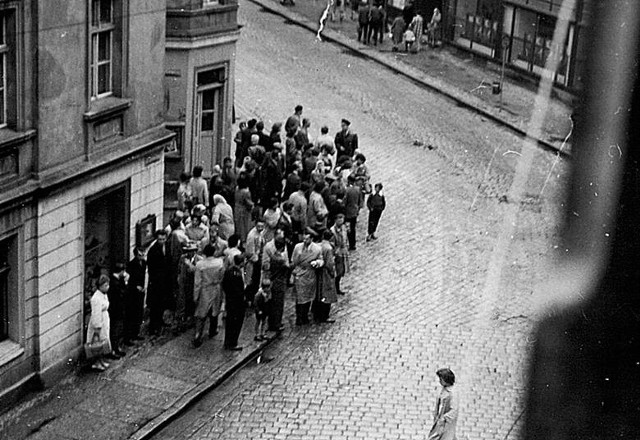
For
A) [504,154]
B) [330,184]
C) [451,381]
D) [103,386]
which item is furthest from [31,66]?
[504,154]

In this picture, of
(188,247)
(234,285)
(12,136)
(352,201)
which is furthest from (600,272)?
(352,201)

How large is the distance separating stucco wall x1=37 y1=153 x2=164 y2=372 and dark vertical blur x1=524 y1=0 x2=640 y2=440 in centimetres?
1286

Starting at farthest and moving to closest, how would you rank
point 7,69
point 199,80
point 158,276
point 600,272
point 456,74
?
point 456,74
point 199,80
point 158,276
point 7,69
point 600,272

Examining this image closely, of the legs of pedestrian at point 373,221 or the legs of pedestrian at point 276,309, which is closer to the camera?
the legs of pedestrian at point 276,309

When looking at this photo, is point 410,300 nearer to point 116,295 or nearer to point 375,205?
point 375,205

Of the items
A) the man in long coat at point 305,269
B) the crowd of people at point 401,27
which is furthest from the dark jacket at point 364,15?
the man in long coat at point 305,269

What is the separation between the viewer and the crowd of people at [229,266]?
53.9ft

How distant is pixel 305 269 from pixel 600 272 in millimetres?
15474

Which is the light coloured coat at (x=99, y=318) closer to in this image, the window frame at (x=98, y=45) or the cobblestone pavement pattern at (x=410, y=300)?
the cobblestone pavement pattern at (x=410, y=300)

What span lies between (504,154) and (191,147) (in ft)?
32.2

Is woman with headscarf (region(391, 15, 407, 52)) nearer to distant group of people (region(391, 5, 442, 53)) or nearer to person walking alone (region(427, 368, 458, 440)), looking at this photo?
distant group of people (region(391, 5, 442, 53))

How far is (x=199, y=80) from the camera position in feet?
81.0

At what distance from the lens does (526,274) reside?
68.1 ft

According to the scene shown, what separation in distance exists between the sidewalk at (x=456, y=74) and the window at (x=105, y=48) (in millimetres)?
14802
